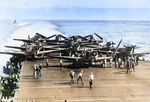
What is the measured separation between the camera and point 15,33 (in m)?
108

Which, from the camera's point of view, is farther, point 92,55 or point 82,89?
point 92,55

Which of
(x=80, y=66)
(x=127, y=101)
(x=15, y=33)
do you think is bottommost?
(x=127, y=101)

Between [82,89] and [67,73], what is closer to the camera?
[82,89]

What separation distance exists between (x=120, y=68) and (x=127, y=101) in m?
14.8

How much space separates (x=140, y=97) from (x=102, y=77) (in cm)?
826

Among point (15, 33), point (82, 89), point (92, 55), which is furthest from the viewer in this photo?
point (15, 33)

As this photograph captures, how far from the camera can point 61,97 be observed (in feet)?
73.3

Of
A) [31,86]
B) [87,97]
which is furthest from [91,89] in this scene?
[31,86]

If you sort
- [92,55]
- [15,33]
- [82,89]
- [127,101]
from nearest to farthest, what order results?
1. [127,101]
2. [82,89]
3. [92,55]
4. [15,33]

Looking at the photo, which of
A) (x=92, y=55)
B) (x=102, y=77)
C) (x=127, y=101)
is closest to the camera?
(x=127, y=101)

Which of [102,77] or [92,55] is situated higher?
[92,55]

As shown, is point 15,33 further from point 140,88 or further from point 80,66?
point 140,88

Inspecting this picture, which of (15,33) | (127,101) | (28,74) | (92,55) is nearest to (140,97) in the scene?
(127,101)

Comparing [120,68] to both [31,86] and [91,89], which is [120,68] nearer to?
[91,89]
